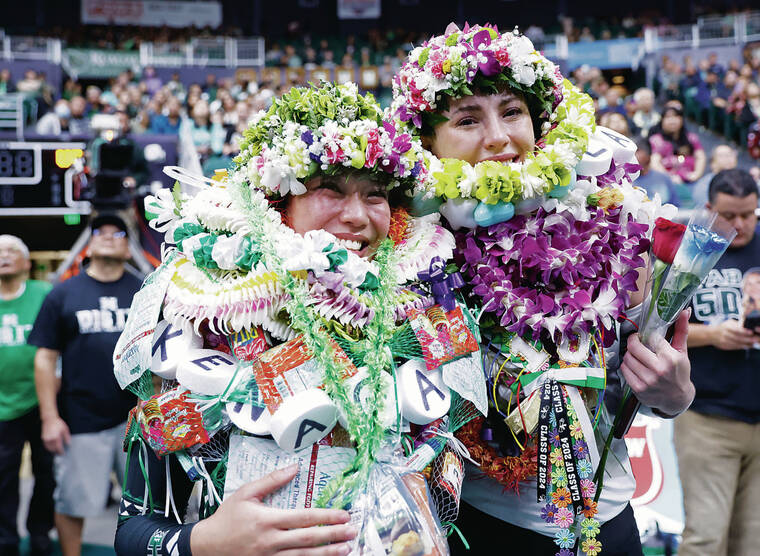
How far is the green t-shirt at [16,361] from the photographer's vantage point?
173 inches

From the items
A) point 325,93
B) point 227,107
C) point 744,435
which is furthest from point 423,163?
point 227,107

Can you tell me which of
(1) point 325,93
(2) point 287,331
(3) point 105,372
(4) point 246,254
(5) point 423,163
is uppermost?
(1) point 325,93

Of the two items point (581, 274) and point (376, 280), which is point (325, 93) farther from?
point (581, 274)

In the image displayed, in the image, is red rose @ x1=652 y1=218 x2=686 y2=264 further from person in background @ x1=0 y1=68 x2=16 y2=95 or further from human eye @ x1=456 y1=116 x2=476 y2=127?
person in background @ x1=0 y1=68 x2=16 y2=95

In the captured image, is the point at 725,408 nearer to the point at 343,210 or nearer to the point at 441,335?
the point at 441,335

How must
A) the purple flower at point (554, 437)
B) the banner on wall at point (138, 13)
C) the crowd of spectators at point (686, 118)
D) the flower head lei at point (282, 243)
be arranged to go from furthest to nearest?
the banner on wall at point (138, 13) → the crowd of spectators at point (686, 118) → the purple flower at point (554, 437) → the flower head lei at point (282, 243)

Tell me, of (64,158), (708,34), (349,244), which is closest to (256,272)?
(349,244)

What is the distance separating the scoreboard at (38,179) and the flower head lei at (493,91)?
648 cm

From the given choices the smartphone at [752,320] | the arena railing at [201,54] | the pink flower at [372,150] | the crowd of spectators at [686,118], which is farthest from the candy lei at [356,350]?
the arena railing at [201,54]

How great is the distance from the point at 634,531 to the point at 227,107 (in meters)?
11.8

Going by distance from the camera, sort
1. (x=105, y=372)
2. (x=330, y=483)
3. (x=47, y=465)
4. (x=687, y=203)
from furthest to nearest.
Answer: (x=687, y=203) → (x=47, y=465) → (x=105, y=372) → (x=330, y=483)

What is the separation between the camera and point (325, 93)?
1.59 m

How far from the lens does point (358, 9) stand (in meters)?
25.3

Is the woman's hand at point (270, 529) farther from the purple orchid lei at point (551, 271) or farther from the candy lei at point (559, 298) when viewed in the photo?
the purple orchid lei at point (551, 271)
